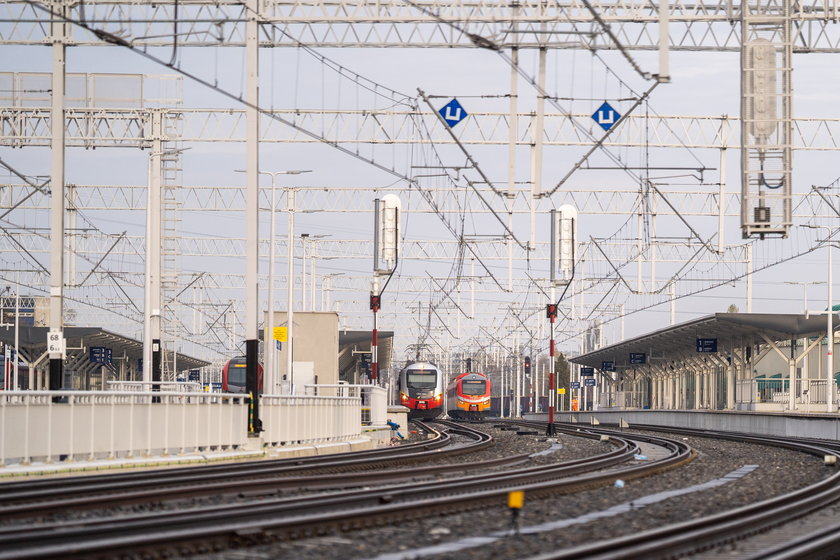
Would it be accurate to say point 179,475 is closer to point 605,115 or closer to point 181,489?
point 181,489

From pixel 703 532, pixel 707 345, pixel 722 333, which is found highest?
pixel 722 333

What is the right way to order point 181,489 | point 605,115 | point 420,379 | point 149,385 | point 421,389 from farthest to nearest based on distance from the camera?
point 420,379
point 421,389
point 149,385
point 605,115
point 181,489

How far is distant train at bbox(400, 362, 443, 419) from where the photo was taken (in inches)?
2704

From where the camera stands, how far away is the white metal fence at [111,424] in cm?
1778

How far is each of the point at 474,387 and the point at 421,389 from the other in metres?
6.26

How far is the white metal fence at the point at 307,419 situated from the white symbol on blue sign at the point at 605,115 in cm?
878

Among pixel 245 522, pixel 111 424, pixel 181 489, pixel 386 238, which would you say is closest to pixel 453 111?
pixel 386 238

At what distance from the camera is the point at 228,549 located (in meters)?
10.2

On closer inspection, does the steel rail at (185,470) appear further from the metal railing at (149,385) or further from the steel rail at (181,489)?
the metal railing at (149,385)

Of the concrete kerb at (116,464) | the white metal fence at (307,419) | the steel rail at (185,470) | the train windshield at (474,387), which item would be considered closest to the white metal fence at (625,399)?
the train windshield at (474,387)

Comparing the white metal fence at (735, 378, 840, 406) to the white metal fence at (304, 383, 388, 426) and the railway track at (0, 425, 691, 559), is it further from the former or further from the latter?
the railway track at (0, 425, 691, 559)

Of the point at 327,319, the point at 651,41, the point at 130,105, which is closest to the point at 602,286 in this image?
the point at 327,319

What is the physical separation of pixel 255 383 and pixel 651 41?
10988 millimetres

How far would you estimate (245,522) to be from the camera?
11867 mm
